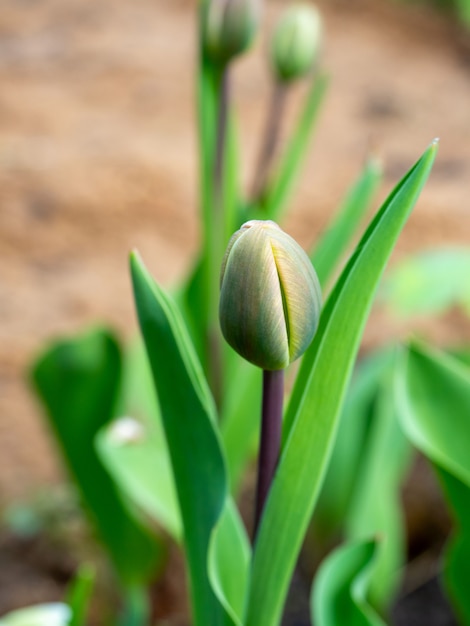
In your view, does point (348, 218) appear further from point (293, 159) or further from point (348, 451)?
point (348, 451)

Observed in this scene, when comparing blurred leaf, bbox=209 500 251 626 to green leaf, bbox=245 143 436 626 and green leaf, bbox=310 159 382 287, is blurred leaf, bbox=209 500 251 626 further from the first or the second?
green leaf, bbox=310 159 382 287

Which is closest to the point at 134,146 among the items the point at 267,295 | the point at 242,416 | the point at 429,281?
the point at 429,281

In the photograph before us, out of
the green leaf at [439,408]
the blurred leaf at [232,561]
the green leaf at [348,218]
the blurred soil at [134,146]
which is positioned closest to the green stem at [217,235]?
the green leaf at [348,218]

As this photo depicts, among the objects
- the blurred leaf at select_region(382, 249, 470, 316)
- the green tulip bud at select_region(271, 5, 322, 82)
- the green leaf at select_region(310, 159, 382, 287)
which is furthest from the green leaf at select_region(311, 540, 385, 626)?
the blurred leaf at select_region(382, 249, 470, 316)

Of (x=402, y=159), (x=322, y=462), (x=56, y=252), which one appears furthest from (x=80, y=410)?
(x=402, y=159)

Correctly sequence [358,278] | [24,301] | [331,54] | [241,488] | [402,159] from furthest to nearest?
[331,54], [402,159], [24,301], [241,488], [358,278]

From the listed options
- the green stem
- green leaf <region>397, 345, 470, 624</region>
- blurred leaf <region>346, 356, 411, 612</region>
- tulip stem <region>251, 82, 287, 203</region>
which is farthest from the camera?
blurred leaf <region>346, 356, 411, 612</region>

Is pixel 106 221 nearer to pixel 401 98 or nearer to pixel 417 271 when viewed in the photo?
pixel 417 271

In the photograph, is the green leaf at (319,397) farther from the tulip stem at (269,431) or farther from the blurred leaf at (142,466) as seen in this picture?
the blurred leaf at (142,466)
